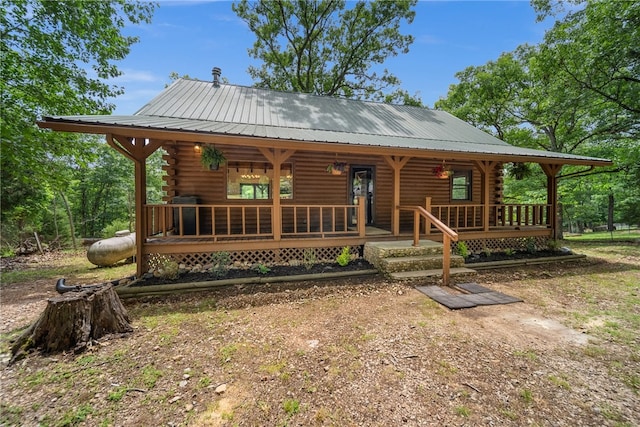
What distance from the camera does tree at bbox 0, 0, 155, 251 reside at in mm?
7285

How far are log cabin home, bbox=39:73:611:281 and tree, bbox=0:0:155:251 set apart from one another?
2680mm

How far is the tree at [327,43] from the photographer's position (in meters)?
15.6

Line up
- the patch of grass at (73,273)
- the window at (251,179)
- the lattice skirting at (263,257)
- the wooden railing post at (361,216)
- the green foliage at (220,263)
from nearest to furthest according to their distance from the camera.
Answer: the green foliage at (220,263), the lattice skirting at (263,257), the patch of grass at (73,273), the wooden railing post at (361,216), the window at (251,179)

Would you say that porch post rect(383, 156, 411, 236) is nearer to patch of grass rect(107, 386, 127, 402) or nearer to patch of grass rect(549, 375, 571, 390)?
patch of grass rect(549, 375, 571, 390)

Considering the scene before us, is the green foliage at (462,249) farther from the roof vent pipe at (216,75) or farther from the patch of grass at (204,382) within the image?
the roof vent pipe at (216,75)

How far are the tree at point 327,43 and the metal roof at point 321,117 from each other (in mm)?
7462

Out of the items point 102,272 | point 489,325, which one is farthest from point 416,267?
point 102,272

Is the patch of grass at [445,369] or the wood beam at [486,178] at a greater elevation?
the wood beam at [486,178]

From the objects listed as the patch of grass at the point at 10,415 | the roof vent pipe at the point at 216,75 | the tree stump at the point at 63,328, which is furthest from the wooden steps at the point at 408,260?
the roof vent pipe at the point at 216,75

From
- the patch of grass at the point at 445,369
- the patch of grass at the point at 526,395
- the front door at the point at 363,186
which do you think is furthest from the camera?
the front door at the point at 363,186

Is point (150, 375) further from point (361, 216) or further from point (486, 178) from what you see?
point (486, 178)

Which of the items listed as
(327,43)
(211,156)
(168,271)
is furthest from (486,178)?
(327,43)

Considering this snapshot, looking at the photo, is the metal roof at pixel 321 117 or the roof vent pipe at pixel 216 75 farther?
the roof vent pipe at pixel 216 75

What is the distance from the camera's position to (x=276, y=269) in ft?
19.5
